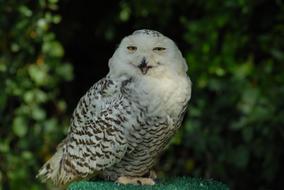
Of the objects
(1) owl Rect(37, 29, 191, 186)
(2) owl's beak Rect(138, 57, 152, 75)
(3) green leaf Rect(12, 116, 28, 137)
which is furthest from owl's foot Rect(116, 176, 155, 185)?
(3) green leaf Rect(12, 116, 28, 137)

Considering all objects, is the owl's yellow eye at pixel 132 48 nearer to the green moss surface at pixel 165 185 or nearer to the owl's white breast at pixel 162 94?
the owl's white breast at pixel 162 94

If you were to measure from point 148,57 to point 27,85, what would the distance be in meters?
1.84

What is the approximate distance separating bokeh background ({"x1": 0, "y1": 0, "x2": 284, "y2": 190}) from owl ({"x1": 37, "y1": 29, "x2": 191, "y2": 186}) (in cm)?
129

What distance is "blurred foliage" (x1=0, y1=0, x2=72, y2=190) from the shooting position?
15.4 ft

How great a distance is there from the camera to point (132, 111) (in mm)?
3145

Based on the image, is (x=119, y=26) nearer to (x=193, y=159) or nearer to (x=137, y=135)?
(x=193, y=159)

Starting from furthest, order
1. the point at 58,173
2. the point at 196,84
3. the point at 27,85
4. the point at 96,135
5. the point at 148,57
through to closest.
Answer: the point at 27,85, the point at 196,84, the point at 58,173, the point at 96,135, the point at 148,57

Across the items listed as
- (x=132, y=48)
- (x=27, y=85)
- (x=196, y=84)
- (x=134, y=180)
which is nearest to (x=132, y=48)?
(x=132, y=48)

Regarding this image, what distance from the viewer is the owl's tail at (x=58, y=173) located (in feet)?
11.1

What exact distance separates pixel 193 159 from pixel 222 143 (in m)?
0.38

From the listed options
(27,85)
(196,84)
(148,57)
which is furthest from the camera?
(27,85)

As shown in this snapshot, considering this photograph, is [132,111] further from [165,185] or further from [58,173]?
[58,173]

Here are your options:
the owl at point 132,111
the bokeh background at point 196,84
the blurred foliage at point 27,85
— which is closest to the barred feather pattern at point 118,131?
the owl at point 132,111

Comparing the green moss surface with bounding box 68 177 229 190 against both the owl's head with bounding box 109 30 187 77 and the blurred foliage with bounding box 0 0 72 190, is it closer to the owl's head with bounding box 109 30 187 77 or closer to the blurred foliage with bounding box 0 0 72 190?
the owl's head with bounding box 109 30 187 77
